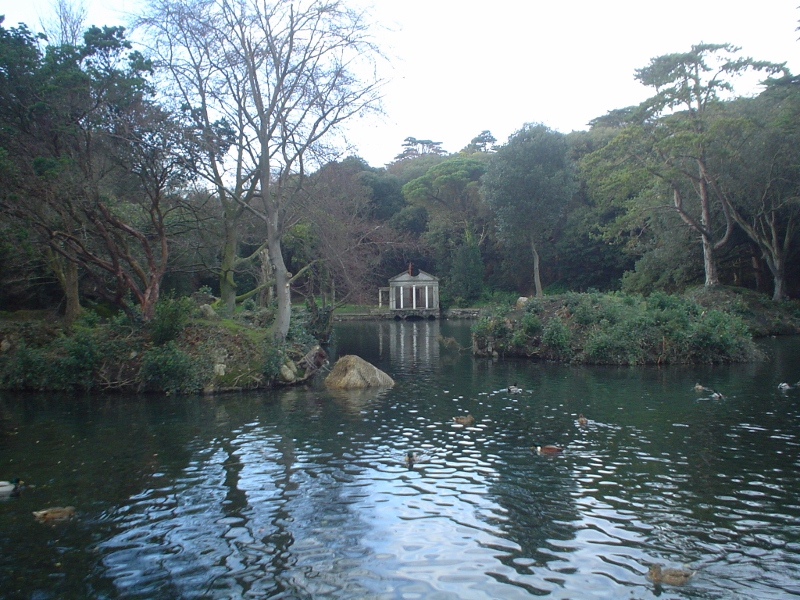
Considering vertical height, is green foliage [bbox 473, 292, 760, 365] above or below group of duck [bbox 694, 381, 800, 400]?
above

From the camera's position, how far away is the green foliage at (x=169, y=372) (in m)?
18.1

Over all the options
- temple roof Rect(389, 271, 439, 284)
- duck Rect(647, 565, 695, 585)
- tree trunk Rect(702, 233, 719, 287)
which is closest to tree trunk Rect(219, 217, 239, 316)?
duck Rect(647, 565, 695, 585)

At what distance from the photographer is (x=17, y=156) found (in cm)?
1764

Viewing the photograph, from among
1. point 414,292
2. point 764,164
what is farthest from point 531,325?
point 414,292

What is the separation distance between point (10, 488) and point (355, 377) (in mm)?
11179

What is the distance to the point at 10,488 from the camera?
29.2ft

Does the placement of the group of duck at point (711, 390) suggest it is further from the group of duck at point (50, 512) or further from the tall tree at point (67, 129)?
the tall tree at point (67, 129)

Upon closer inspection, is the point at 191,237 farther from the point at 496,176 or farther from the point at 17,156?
the point at 496,176

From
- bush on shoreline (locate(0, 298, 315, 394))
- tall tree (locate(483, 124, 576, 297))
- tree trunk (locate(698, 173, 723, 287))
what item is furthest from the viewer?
tall tree (locate(483, 124, 576, 297))

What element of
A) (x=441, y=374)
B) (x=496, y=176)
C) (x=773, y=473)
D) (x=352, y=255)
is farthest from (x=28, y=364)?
(x=496, y=176)

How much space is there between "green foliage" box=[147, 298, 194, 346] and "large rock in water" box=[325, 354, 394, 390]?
490 centimetres

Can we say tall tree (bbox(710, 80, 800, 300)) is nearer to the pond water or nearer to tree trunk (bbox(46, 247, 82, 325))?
the pond water

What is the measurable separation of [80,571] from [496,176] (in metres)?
48.2

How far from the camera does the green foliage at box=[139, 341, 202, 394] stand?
711 inches
